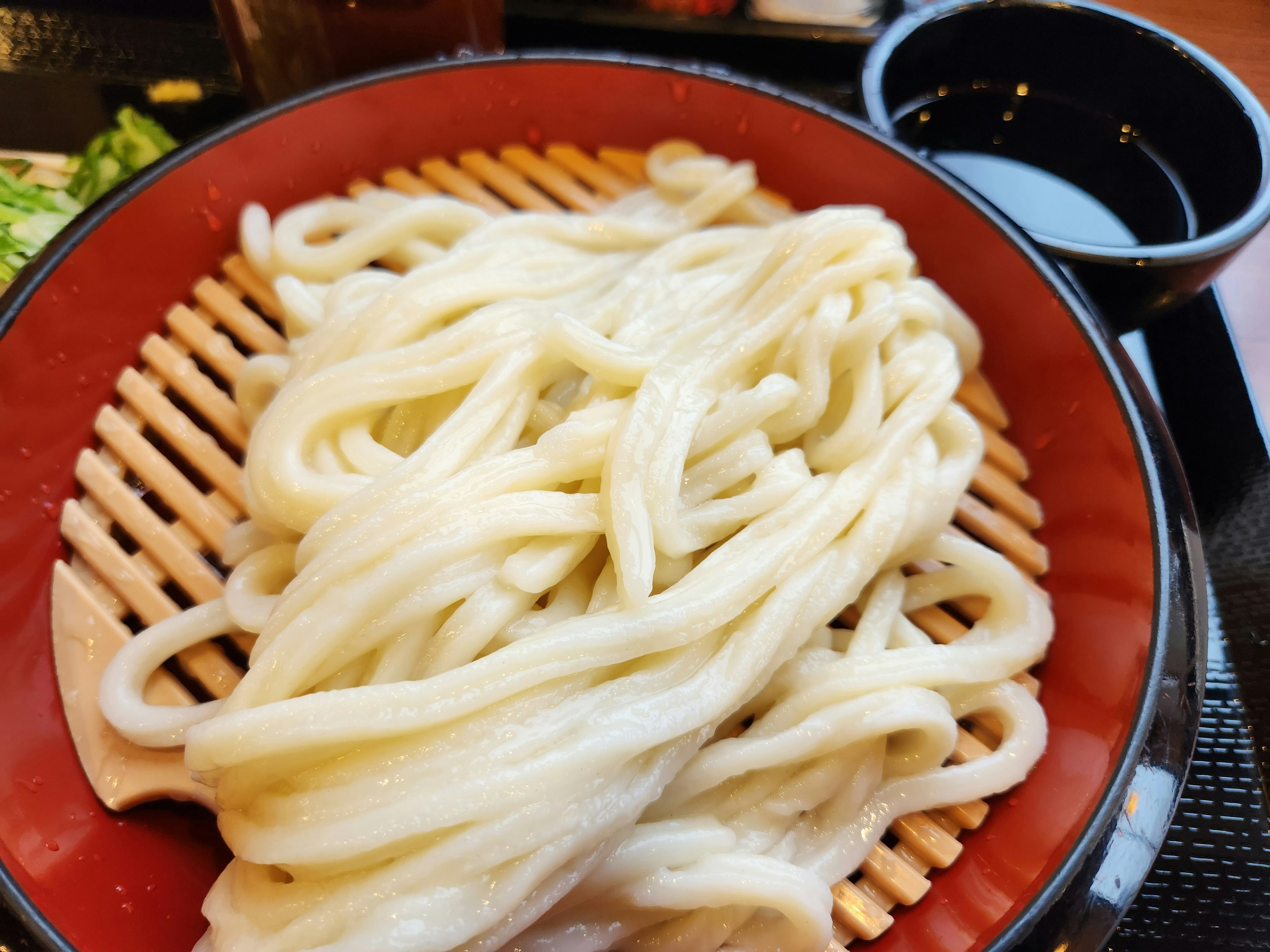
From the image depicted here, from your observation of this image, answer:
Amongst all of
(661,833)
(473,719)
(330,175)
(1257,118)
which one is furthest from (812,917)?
(1257,118)

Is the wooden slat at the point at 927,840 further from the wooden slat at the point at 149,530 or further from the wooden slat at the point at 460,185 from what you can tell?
the wooden slat at the point at 460,185

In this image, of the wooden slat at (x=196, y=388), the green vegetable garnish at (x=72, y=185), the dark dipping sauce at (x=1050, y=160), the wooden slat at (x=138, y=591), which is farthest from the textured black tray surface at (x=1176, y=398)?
the wooden slat at (x=196, y=388)

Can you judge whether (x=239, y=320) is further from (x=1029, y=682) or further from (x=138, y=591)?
(x=1029, y=682)

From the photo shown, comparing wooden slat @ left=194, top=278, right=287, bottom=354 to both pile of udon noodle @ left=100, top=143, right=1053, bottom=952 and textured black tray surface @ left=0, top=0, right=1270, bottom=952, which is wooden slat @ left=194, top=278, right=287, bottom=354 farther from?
textured black tray surface @ left=0, top=0, right=1270, bottom=952

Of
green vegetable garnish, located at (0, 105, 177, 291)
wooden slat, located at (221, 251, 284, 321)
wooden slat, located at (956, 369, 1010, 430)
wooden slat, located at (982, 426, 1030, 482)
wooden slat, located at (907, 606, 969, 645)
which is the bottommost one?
wooden slat, located at (907, 606, 969, 645)

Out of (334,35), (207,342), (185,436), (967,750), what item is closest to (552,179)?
(334,35)

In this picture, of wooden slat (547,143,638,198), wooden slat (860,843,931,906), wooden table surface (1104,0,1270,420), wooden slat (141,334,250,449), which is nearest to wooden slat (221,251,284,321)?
wooden slat (141,334,250,449)
